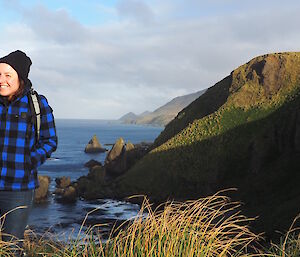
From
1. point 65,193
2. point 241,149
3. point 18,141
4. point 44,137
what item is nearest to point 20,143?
point 18,141

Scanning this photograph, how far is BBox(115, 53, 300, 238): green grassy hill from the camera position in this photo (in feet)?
188

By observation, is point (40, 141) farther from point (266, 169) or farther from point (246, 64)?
point (246, 64)

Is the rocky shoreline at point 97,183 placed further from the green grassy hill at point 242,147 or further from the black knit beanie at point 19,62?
the black knit beanie at point 19,62

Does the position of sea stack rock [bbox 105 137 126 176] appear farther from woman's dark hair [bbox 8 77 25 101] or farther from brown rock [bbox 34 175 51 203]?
woman's dark hair [bbox 8 77 25 101]

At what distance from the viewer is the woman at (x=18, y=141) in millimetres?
4309

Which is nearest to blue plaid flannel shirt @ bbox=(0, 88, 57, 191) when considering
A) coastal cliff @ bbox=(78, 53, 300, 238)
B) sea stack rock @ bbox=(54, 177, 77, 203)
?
coastal cliff @ bbox=(78, 53, 300, 238)

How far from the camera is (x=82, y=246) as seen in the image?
5281 mm

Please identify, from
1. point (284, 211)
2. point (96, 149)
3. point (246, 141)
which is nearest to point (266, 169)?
point (246, 141)

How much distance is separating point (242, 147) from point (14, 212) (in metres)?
68.8

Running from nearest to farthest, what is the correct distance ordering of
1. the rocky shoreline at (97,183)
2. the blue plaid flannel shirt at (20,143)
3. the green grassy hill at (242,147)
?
1. the blue plaid flannel shirt at (20,143)
2. the green grassy hill at (242,147)
3. the rocky shoreline at (97,183)

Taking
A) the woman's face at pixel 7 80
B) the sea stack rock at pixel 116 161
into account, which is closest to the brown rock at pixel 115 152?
the sea stack rock at pixel 116 161

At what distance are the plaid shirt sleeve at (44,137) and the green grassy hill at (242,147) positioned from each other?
41177mm

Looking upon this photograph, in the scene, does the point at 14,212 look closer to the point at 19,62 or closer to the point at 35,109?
the point at 35,109

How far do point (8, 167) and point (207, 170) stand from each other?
2692 inches
